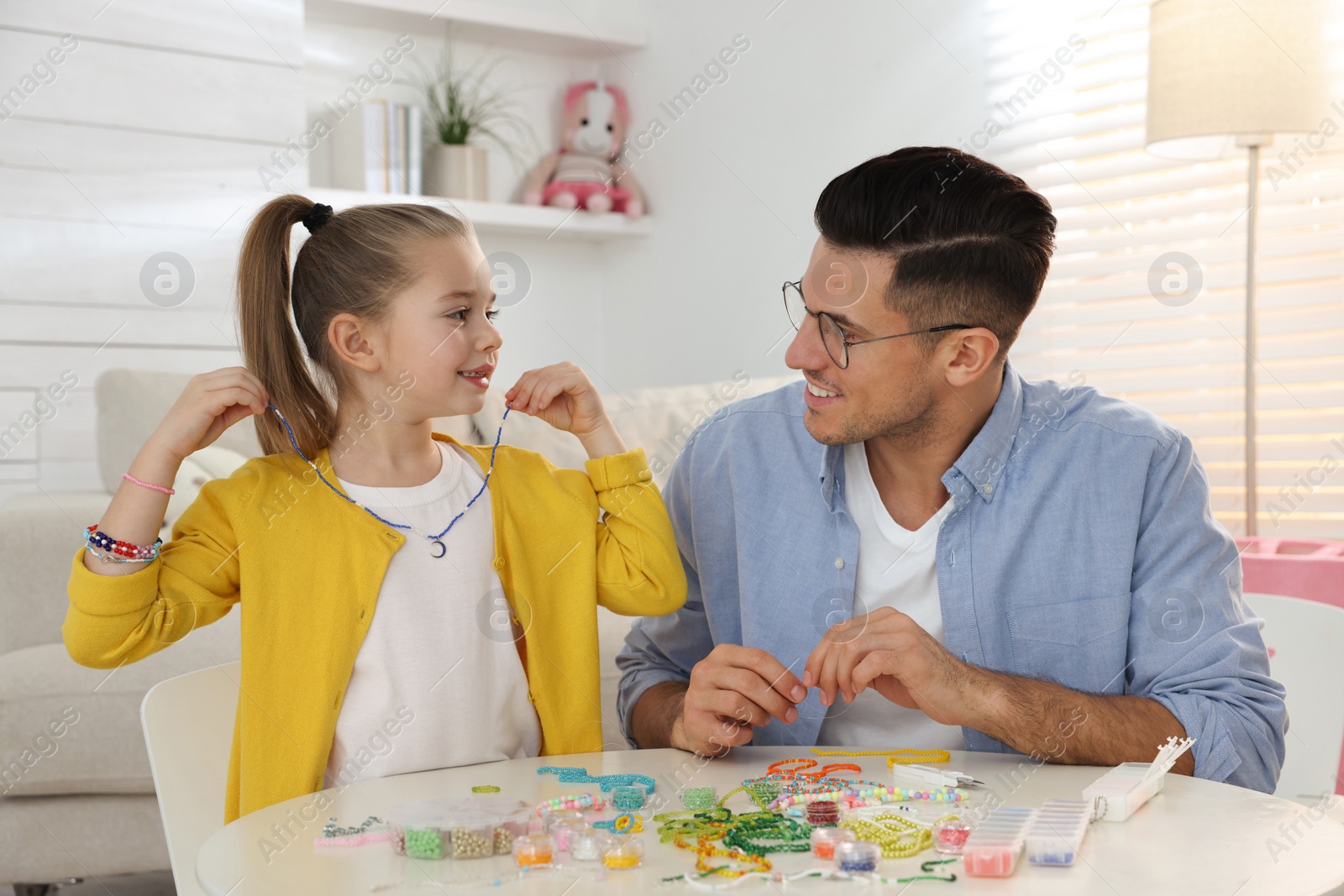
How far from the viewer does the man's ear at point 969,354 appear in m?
1.43

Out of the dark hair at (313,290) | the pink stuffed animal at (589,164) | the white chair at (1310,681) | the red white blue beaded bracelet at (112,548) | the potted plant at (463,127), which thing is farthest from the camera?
the pink stuffed animal at (589,164)

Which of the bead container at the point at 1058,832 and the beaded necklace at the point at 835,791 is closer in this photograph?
the bead container at the point at 1058,832

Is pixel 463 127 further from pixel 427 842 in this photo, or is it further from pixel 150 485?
pixel 427 842

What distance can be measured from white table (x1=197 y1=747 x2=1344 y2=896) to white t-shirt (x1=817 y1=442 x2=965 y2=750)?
34 centimetres

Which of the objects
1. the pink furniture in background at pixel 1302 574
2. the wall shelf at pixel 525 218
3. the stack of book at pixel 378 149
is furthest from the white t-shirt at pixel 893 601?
the stack of book at pixel 378 149

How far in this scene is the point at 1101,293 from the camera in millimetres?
2902

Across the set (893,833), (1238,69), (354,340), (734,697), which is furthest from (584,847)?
(1238,69)

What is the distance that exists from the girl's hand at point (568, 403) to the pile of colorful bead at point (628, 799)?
1.87 feet

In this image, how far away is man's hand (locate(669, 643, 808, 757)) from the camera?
3.61 feet

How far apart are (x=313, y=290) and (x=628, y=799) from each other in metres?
0.80

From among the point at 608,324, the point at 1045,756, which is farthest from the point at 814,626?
the point at 608,324

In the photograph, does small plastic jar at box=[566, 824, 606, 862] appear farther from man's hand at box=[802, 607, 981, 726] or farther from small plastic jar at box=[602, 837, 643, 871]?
man's hand at box=[802, 607, 981, 726]

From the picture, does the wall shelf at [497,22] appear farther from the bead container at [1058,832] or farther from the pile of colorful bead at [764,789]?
the bead container at [1058,832]

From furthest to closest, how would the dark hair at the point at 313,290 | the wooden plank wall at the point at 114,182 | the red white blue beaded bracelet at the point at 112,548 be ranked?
the wooden plank wall at the point at 114,182 → the dark hair at the point at 313,290 → the red white blue beaded bracelet at the point at 112,548
